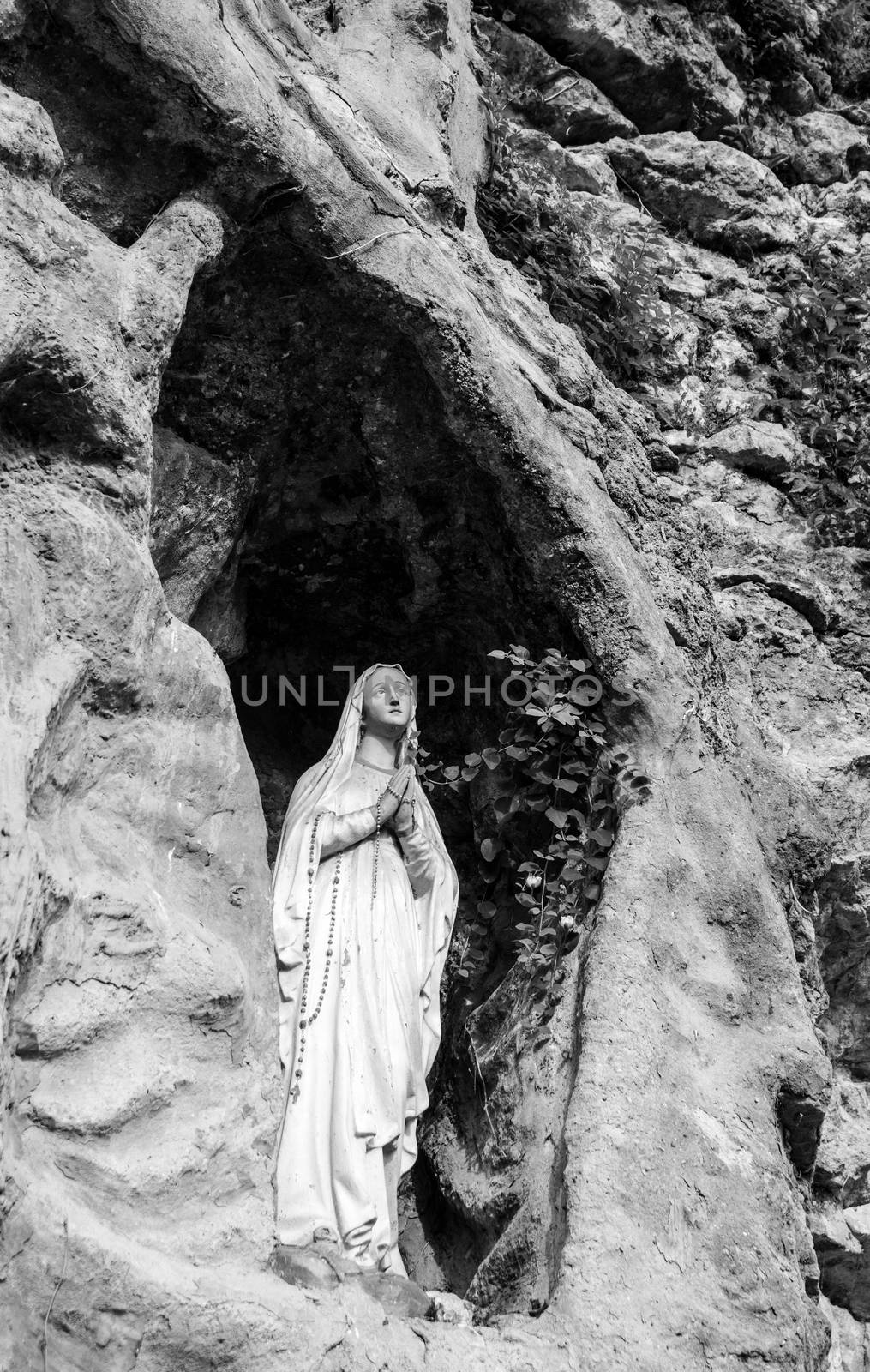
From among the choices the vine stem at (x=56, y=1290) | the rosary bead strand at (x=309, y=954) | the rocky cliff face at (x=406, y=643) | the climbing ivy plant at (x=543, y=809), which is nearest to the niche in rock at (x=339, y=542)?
the rocky cliff face at (x=406, y=643)

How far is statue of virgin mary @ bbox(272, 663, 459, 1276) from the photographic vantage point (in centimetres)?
312

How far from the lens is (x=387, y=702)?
417 centimetres

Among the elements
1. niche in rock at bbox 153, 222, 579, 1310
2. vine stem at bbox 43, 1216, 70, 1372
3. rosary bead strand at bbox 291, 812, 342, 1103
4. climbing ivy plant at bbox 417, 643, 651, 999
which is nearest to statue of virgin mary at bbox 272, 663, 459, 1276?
rosary bead strand at bbox 291, 812, 342, 1103

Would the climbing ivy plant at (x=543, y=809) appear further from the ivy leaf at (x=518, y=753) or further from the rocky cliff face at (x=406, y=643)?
the rocky cliff face at (x=406, y=643)

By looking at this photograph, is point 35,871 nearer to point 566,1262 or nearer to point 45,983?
point 45,983

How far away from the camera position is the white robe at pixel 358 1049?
3.09 meters

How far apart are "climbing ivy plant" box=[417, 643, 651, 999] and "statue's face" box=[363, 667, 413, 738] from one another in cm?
23

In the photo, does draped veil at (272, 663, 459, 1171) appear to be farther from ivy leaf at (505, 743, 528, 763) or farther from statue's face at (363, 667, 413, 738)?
ivy leaf at (505, 743, 528, 763)

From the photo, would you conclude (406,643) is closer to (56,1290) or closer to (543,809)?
(543,809)

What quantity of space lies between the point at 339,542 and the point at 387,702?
62 centimetres

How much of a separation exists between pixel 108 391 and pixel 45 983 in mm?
1456

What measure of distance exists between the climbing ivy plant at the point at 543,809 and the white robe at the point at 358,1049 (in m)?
0.28

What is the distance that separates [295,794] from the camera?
13.0 feet

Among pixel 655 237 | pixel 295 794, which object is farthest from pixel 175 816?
pixel 655 237
